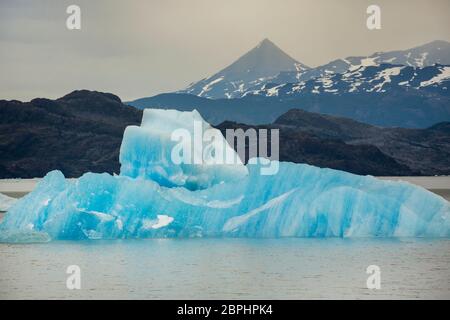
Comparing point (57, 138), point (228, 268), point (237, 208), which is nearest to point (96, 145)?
point (57, 138)

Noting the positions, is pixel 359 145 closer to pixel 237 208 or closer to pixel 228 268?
pixel 237 208

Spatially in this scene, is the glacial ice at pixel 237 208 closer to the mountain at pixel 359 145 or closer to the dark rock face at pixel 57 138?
Result: the mountain at pixel 359 145

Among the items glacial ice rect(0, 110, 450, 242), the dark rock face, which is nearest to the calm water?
glacial ice rect(0, 110, 450, 242)

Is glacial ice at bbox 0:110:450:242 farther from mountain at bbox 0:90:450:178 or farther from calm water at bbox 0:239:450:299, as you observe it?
mountain at bbox 0:90:450:178

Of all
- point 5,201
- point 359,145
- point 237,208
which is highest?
point 359,145

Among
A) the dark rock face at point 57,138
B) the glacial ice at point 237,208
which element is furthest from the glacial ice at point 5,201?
the dark rock face at point 57,138
